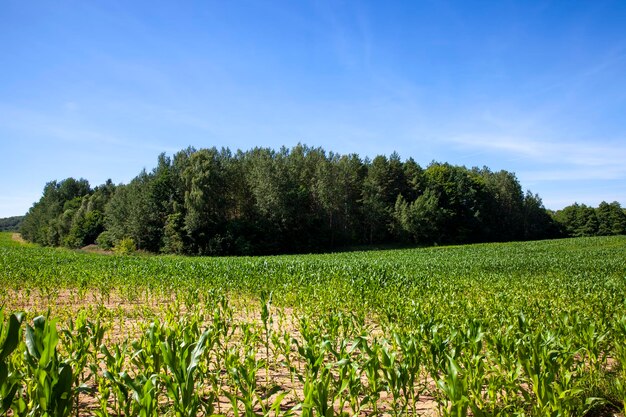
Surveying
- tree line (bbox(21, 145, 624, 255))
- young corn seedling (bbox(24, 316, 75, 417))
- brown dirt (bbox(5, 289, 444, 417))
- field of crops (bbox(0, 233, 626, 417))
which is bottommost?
brown dirt (bbox(5, 289, 444, 417))

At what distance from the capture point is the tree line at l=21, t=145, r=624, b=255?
45.4m

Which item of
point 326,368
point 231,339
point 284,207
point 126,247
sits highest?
point 284,207

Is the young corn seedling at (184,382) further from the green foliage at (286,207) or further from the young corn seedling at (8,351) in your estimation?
the green foliage at (286,207)

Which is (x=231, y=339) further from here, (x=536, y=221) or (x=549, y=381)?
(x=536, y=221)

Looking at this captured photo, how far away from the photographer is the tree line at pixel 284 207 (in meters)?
45.4

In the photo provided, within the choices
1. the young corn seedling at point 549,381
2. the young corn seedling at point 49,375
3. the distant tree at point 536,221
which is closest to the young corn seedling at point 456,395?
the young corn seedling at point 549,381

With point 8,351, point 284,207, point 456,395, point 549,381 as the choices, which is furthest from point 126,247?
point 549,381

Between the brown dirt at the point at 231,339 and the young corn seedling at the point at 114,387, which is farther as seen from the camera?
the brown dirt at the point at 231,339

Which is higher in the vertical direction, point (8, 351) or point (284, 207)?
point (284, 207)

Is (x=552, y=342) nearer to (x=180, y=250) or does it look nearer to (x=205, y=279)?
(x=205, y=279)

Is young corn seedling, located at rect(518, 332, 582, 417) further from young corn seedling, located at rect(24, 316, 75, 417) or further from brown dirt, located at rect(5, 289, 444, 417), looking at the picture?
young corn seedling, located at rect(24, 316, 75, 417)

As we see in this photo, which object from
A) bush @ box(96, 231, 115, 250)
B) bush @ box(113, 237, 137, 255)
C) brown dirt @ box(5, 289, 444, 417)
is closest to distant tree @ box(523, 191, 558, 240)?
bush @ box(113, 237, 137, 255)

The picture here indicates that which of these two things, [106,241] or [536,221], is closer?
[106,241]

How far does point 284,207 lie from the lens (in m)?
48.3
